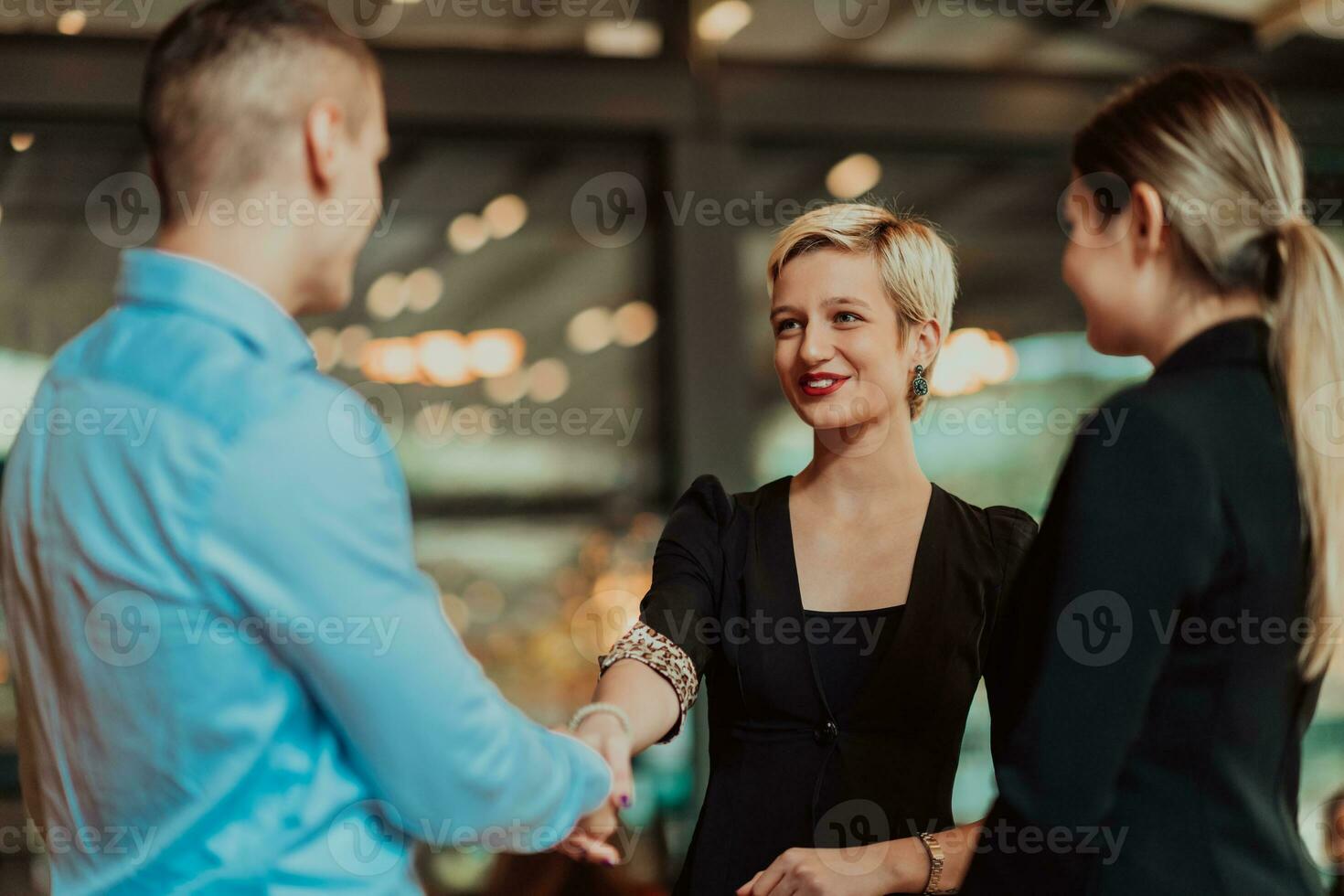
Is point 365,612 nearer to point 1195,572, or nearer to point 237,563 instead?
point 237,563

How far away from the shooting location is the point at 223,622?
3.34ft

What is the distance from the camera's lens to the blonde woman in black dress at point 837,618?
156 centimetres

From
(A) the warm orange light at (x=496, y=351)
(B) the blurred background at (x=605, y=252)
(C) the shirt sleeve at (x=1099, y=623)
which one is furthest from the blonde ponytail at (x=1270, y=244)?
(A) the warm orange light at (x=496, y=351)

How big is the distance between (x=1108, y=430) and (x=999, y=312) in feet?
12.5

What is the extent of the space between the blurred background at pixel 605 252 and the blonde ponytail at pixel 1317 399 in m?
3.23

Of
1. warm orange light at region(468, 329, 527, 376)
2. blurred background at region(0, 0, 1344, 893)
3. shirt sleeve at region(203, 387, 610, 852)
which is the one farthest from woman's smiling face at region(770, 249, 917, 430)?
warm orange light at region(468, 329, 527, 376)

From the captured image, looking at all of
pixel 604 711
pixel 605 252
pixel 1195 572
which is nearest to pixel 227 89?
pixel 604 711

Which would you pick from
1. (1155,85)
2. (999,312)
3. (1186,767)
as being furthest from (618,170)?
(1186,767)

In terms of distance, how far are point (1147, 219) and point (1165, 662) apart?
406mm

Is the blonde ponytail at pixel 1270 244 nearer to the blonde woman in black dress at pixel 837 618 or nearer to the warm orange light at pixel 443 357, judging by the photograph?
the blonde woman in black dress at pixel 837 618

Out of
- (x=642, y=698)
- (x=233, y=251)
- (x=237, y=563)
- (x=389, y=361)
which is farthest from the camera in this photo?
(x=389, y=361)

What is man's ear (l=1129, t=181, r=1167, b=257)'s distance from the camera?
3.88 feet

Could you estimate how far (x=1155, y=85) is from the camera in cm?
125

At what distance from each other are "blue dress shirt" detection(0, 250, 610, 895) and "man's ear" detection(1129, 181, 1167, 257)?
2.35 feet
